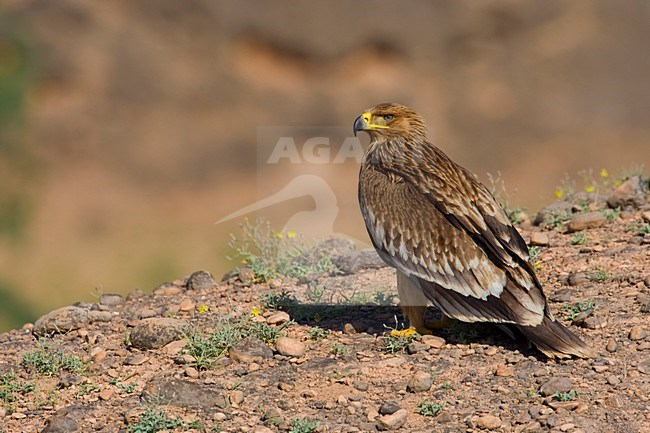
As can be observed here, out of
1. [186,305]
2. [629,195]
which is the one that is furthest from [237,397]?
[629,195]

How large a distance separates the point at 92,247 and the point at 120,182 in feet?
6.36

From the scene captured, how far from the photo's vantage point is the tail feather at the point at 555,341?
5887mm

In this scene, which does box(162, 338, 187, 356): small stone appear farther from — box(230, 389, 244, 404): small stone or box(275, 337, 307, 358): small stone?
box(230, 389, 244, 404): small stone

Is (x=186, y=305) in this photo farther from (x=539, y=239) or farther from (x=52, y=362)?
(x=539, y=239)

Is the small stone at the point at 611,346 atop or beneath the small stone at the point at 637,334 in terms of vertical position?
beneath

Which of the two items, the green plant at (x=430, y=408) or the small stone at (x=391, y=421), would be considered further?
the green plant at (x=430, y=408)

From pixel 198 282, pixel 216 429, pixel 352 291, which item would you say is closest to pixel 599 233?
pixel 352 291

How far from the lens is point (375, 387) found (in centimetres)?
589

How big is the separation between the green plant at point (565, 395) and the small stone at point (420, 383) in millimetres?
749

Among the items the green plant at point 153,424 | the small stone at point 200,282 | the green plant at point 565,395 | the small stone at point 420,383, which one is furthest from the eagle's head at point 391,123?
the green plant at point 153,424

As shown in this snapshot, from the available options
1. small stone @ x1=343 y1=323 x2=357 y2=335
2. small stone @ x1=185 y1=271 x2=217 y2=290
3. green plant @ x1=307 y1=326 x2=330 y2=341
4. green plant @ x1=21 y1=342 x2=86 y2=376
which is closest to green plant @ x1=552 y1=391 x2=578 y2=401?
small stone @ x1=343 y1=323 x2=357 y2=335

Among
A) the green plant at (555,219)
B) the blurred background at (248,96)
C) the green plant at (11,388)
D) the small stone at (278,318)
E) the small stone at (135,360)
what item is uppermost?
the blurred background at (248,96)

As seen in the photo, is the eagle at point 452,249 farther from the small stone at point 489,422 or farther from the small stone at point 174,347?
the small stone at point 174,347

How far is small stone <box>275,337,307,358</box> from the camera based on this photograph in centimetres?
636
